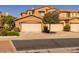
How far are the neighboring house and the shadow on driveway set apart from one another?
0.12m

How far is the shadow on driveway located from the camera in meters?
4.31

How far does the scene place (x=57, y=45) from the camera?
435 centimetres

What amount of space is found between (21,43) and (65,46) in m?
0.44

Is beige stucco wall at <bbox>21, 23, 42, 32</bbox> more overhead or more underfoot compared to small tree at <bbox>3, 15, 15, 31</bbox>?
more underfoot

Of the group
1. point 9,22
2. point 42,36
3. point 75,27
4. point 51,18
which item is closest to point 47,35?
point 42,36

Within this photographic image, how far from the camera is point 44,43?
4348mm

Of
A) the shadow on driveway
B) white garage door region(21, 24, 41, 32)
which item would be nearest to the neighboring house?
white garage door region(21, 24, 41, 32)

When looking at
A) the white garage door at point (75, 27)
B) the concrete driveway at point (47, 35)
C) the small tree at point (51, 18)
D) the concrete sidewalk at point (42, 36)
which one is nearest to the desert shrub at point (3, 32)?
the concrete sidewalk at point (42, 36)

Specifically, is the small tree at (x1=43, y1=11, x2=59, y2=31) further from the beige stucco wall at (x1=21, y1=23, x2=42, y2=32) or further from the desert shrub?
the desert shrub

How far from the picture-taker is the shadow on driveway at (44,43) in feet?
14.1
